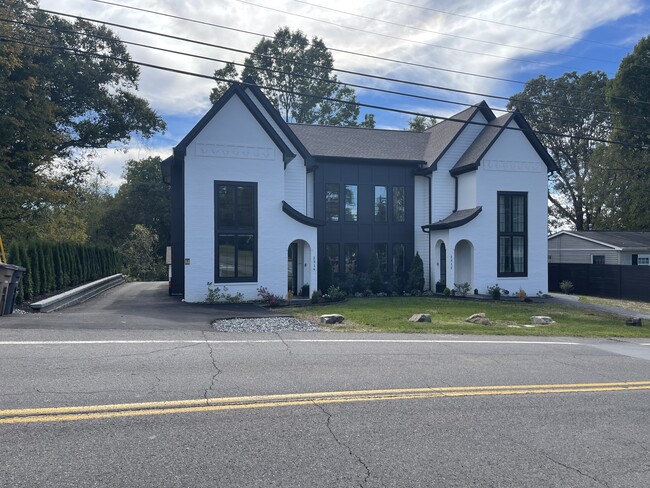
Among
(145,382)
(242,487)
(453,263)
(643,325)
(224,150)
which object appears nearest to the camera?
(242,487)

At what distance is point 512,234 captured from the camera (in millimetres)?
24250

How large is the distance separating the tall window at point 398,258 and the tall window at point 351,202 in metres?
2.60

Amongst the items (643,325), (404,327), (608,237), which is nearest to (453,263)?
(643,325)

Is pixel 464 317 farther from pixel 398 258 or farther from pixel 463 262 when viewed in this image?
pixel 463 262

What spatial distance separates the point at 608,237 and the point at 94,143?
33055 millimetres

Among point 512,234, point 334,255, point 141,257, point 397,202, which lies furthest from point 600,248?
point 141,257

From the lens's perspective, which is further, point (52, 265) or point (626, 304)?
point (626, 304)

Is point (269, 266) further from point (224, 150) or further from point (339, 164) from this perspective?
point (339, 164)

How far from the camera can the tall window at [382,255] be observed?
24797 mm

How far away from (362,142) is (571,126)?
92.6 feet

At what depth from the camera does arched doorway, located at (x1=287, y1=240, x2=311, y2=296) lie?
21.6m

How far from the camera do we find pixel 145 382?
6.50 meters

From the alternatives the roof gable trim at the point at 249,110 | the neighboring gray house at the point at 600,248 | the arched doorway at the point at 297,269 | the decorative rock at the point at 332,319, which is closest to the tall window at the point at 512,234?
the arched doorway at the point at 297,269

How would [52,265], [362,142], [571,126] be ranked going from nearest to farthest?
[52,265], [362,142], [571,126]
